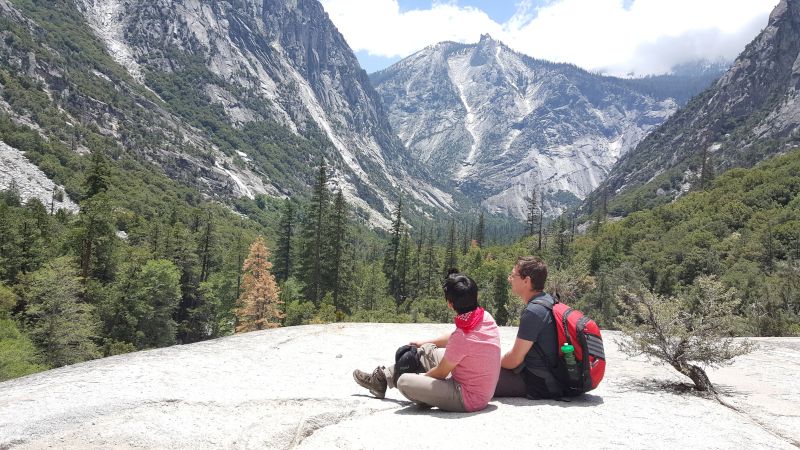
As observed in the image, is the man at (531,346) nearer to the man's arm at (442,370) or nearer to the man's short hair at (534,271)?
the man's short hair at (534,271)

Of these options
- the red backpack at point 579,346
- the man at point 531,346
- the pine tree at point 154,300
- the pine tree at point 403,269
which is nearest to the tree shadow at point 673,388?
the red backpack at point 579,346

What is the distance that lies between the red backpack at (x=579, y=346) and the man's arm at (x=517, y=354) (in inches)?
16.8

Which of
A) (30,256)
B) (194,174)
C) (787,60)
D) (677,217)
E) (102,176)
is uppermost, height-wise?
(787,60)

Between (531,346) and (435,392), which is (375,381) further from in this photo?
(531,346)

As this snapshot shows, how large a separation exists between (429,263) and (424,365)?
67014 mm

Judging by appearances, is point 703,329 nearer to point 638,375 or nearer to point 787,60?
point 638,375

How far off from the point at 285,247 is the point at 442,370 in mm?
55293

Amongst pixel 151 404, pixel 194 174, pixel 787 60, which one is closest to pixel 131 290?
pixel 151 404

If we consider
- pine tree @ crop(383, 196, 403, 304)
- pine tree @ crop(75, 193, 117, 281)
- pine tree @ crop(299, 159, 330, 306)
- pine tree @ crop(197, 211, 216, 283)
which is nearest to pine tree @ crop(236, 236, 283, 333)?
pine tree @ crop(299, 159, 330, 306)

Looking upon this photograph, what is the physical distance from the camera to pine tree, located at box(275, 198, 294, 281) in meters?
57.6

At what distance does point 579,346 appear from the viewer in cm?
594

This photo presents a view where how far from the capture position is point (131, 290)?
143ft

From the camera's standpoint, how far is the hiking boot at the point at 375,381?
22.1 feet

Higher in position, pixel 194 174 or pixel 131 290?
pixel 194 174
